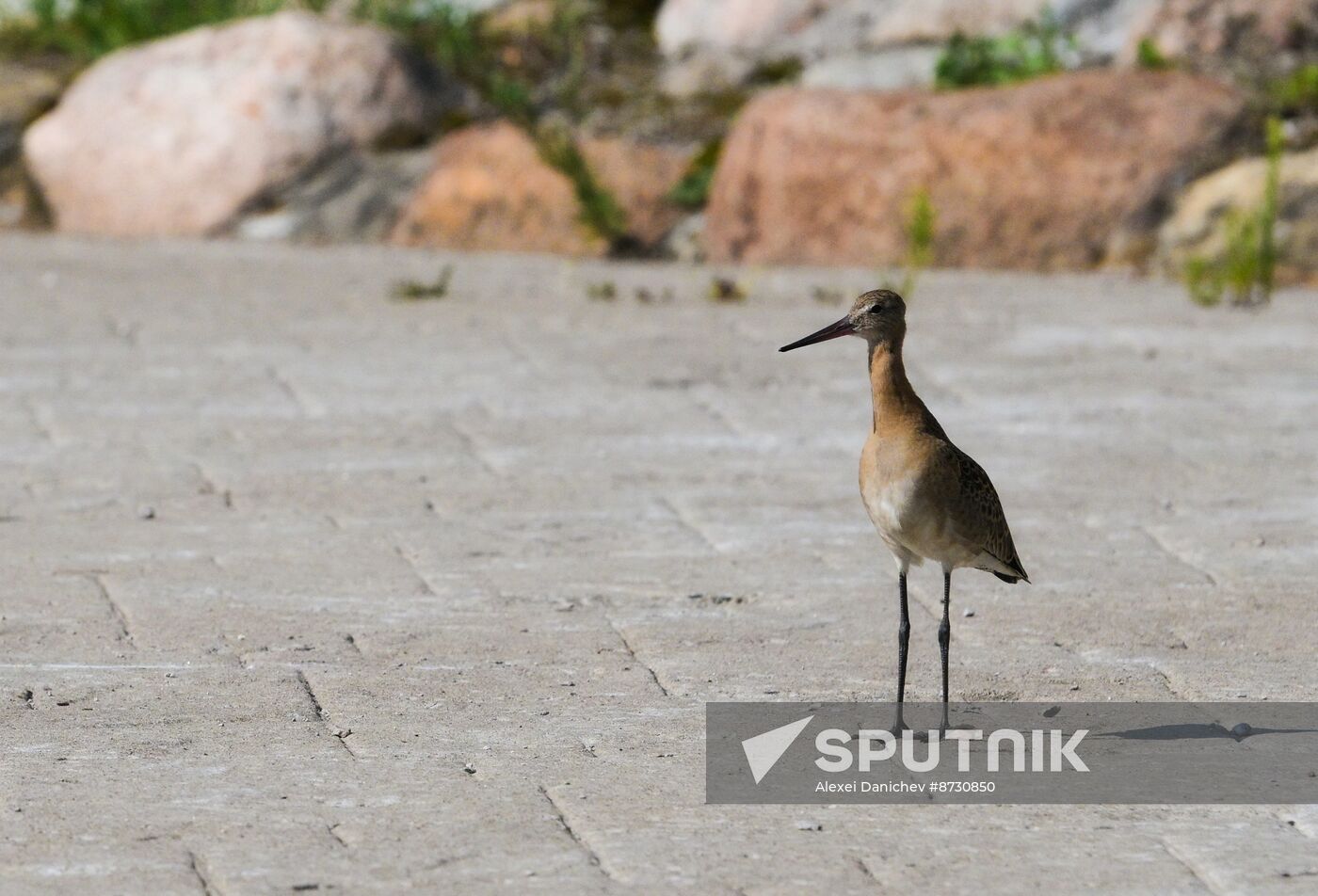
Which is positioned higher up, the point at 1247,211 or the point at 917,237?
the point at 917,237

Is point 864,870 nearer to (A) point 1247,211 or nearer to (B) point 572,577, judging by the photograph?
(B) point 572,577

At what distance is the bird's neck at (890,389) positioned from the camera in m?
4.71

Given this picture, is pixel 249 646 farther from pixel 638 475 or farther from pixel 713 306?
pixel 713 306

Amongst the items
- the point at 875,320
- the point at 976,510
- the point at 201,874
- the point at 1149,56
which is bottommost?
the point at 1149,56

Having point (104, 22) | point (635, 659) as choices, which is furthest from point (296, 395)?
point (104, 22)

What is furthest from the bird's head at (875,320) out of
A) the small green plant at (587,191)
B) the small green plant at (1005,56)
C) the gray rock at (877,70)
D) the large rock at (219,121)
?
the large rock at (219,121)

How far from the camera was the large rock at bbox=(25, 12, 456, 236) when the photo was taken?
14438 millimetres

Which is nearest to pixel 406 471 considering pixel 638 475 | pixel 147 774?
pixel 638 475

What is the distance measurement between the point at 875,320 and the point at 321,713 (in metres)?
1.53

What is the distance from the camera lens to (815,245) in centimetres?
1285

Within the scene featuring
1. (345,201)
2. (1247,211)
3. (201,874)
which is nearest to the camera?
(201,874)

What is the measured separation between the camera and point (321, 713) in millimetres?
4941

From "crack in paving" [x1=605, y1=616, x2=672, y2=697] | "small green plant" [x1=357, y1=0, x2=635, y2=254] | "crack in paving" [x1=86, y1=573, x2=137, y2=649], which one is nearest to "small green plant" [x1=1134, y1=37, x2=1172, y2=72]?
"small green plant" [x1=357, y1=0, x2=635, y2=254]

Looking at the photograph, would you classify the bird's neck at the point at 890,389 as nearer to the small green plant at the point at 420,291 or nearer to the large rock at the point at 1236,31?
the small green plant at the point at 420,291
